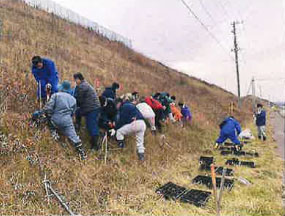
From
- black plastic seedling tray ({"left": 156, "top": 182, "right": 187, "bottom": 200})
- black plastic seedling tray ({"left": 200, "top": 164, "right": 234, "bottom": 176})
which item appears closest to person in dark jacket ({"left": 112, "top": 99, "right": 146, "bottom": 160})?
black plastic seedling tray ({"left": 156, "top": 182, "right": 187, "bottom": 200})

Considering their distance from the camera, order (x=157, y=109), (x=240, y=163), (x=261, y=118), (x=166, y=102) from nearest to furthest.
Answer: (x=240, y=163) → (x=157, y=109) → (x=166, y=102) → (x=261, y=118)

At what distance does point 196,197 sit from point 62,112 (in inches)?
119

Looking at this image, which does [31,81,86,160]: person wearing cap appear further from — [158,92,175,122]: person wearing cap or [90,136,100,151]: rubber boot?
[158,92,175,122]: person wearing cap

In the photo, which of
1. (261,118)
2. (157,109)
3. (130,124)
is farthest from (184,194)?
(261,118)

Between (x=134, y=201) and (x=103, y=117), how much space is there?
2.47m

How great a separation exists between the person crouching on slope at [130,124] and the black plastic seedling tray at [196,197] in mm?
1588

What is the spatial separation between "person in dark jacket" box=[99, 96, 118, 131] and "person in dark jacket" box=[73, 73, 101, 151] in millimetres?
500

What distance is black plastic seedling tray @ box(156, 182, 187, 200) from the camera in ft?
15.6

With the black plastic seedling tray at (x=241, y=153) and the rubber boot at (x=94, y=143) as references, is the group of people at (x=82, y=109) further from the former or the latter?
the black plastic seedling tray at (x=241, y=153)

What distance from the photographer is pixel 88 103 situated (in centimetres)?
557

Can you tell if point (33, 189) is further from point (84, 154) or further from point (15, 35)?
point (15, 35)

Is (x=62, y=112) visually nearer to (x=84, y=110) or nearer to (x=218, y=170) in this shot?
(x=84, y=110)

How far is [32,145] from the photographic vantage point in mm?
4742

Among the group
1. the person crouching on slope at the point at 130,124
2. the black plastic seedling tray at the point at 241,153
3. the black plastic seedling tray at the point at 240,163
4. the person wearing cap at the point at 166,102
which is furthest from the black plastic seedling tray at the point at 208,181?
the person wearing cap at the point at 166,102
